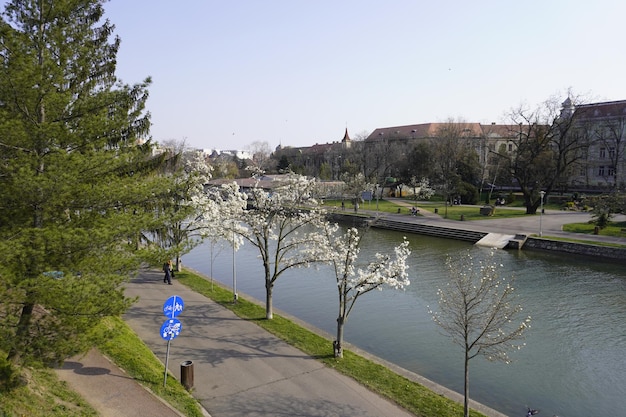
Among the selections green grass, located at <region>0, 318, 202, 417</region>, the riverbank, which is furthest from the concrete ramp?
green grass, located at <region>0, 318, 202, 417</region>

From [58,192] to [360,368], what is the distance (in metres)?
9.21

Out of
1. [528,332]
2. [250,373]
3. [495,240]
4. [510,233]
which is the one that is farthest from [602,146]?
[250,373]

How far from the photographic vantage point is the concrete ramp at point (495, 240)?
1366 inches

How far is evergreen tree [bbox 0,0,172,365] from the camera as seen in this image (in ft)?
25.7

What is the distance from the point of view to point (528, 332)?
17281 mm

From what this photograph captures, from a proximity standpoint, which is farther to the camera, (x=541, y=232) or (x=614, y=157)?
(x=614, y=157)

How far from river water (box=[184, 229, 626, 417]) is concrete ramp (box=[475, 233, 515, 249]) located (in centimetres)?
316

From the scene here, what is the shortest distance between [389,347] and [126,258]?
34.5 ft

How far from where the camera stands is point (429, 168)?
67.8m

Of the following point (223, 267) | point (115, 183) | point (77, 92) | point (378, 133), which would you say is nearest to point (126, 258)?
point (115, 183)

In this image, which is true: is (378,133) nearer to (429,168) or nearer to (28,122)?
(429,168)

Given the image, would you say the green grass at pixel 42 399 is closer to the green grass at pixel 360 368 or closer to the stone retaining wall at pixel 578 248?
the green grass at pixel 360 368

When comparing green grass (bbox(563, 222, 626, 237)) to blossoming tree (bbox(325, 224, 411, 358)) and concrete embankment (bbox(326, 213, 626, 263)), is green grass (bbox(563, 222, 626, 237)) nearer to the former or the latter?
concrete embankment (bbox(326, 213, 626, 263))

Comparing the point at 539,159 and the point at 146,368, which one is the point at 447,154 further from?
the point at 146,368
